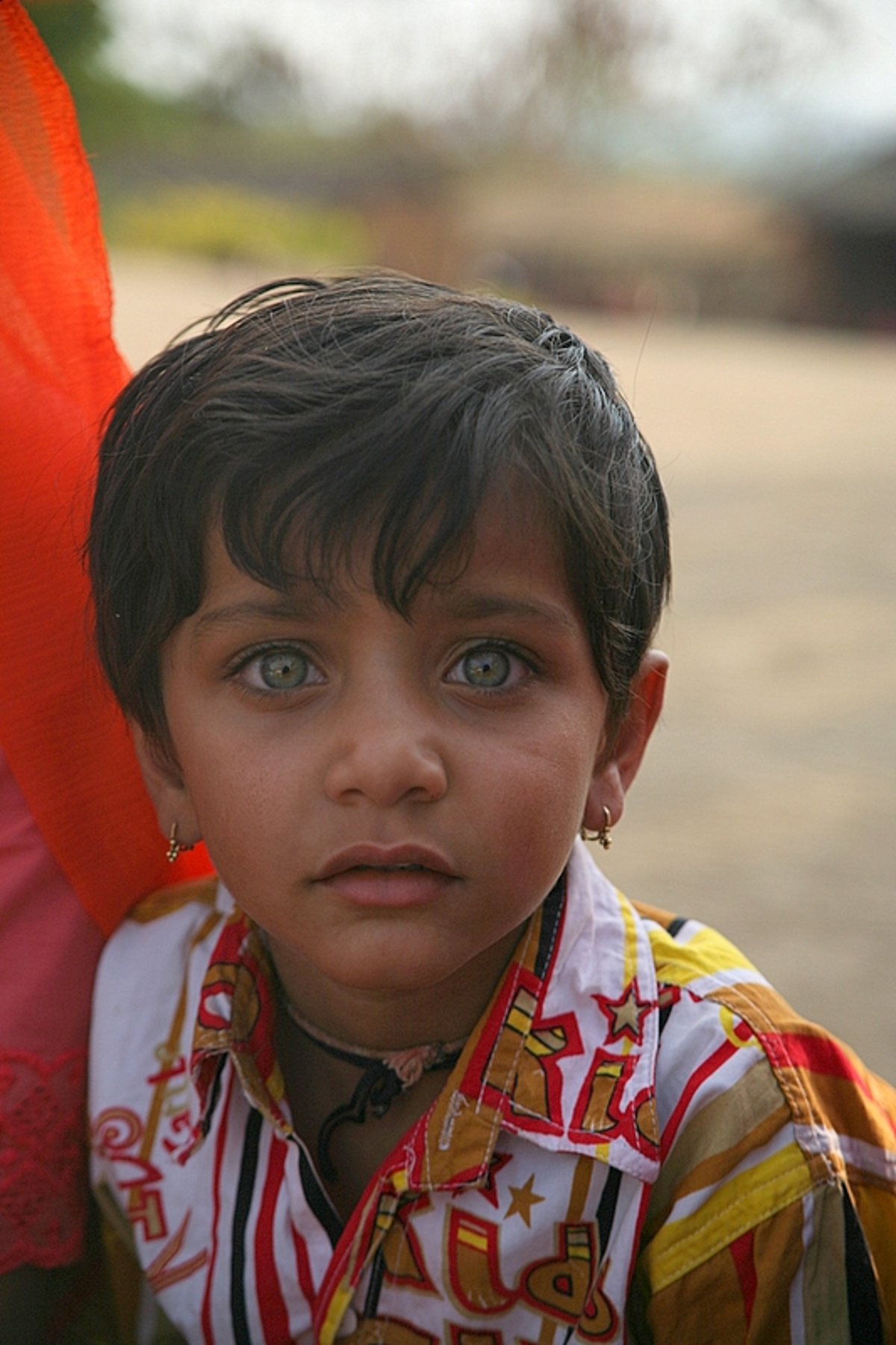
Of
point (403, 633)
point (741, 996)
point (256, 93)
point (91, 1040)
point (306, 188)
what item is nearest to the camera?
point (403, 633)

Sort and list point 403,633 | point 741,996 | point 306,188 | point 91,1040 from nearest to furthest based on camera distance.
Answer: point 403,633 < point 741,996 < point 91,1040 < point 306,188

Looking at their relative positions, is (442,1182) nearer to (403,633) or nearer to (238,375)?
(403,633)

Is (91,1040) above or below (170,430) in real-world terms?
below

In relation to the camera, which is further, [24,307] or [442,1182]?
[24,307]

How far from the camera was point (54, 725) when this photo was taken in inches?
55.0

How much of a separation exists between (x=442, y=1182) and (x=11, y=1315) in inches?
18.9

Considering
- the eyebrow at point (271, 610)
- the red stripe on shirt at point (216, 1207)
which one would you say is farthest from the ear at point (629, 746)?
the red stripe on shirt at point (216, 1207)

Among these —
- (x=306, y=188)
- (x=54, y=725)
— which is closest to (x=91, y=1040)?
(x=54, y=725)

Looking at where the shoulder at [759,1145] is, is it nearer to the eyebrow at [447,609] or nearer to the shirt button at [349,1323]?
the shirt button at [349,1323]

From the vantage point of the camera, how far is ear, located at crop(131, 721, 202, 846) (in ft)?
4.52

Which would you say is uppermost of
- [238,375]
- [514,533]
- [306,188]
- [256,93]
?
[256,93]

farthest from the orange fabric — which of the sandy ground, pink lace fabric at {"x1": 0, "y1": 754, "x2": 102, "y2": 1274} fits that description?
the sandy ground

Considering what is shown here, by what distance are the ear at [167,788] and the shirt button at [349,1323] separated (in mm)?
453

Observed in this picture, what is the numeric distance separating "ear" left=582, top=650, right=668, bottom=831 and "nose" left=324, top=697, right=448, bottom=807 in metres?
0.27
